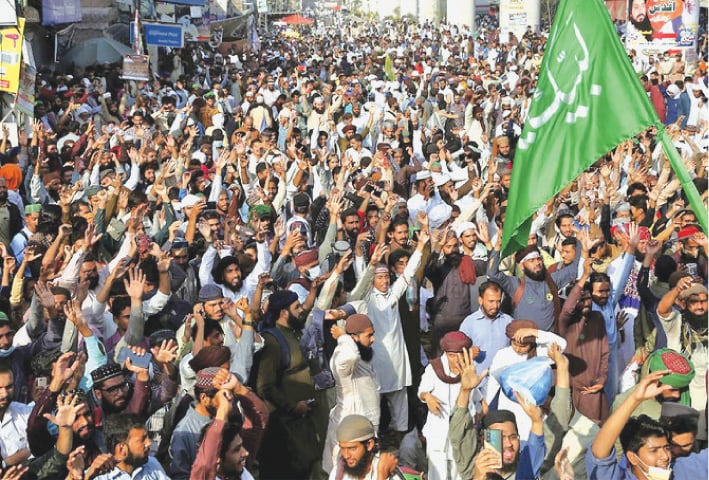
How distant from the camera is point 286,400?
530cm

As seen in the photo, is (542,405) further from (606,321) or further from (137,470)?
(137,470)

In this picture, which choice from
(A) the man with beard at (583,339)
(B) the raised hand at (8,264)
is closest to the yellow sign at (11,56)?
(B) the raised hand at (8,264)

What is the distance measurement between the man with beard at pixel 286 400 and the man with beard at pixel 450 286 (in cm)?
133

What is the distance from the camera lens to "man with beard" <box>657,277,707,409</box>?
224 inches

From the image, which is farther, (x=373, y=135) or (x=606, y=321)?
(x=373, y=135)

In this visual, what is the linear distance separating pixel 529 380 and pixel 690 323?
5.99ft

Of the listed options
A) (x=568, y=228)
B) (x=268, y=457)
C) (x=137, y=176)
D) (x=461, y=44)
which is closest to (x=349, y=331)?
(x=268, y=457)

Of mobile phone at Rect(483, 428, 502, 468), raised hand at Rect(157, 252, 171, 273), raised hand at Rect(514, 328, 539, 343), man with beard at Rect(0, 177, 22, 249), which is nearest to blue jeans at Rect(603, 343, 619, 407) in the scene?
raised hand at Rect(514, 328, 539, 343)

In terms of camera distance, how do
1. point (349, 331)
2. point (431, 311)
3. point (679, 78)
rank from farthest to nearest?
point (679, 78) → point (431, 311) → point (349, 331)

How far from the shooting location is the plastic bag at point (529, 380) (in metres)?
4.43

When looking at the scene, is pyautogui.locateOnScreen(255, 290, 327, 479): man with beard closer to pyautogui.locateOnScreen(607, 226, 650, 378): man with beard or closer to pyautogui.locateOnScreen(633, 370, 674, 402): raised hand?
pyautogui.locateOnScreen(607, 226, 650, 378): man with beard

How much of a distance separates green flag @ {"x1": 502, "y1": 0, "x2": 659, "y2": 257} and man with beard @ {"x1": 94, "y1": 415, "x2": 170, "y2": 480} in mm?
1702

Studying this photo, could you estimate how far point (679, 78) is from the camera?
1694 cm

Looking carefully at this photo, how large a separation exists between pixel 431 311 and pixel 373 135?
21.7 feet
